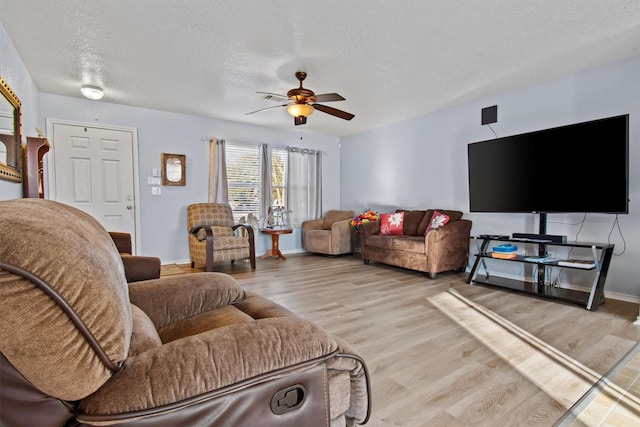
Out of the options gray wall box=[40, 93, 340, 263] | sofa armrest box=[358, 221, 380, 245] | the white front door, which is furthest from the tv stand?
the white front door

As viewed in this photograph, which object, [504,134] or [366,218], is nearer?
[504,134]

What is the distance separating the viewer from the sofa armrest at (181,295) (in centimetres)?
139

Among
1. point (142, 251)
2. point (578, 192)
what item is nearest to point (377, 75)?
point (578, 192)

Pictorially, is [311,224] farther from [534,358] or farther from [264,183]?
[534,358]

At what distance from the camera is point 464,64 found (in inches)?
134

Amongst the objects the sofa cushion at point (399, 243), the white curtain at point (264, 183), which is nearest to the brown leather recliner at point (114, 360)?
the sofa cushion at point (399, 243)

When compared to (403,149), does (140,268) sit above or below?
below

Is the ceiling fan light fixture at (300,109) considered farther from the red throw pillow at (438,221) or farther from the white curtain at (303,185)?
the white curtain at (303,185)

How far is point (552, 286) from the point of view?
148 inches

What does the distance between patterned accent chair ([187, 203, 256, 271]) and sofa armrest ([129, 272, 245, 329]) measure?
9.97ft

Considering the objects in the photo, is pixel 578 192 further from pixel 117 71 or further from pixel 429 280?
pixel 117 71

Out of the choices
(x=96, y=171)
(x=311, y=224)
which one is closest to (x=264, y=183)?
(x=311, y=224)

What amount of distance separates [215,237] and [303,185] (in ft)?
7.70

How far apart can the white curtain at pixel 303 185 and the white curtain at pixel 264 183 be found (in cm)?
45
